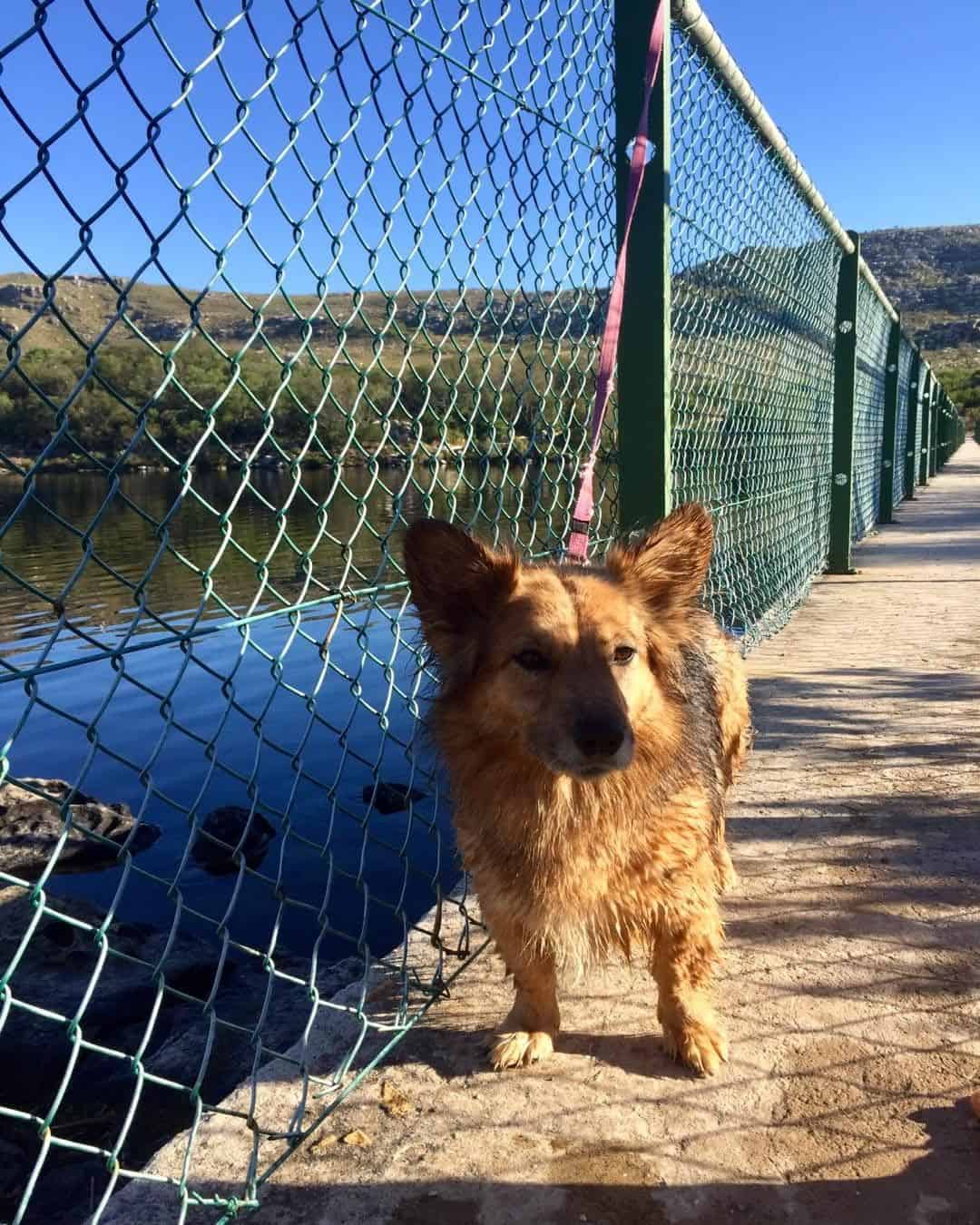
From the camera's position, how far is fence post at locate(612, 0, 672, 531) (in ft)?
12.7

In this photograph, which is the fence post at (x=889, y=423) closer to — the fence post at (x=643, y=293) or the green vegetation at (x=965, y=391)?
the fence post at (x=643, y=293)

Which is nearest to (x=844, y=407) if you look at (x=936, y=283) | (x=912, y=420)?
(x=912, y=420)

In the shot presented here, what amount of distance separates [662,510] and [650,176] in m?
1.50

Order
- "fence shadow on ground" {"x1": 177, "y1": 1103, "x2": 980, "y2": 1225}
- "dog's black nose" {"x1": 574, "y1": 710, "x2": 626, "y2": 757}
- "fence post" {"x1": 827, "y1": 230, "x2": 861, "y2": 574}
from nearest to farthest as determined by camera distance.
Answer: "fence shadow on ground" {"x1": 177, "y1": 1103, "x2": 980, "y2": 1225}
"dog's black nose" {"x1": 574, "y1": 710, "x2": 626, "y2": 757}
"fence post" {"x1": 827, "y1": 230, "x2": 861, "y2": 574}

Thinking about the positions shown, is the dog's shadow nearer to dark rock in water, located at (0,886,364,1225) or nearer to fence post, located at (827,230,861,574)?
dark rock in water, located at (0,886,364,1225)

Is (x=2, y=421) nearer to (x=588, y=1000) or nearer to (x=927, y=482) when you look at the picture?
(x=588, y=1000)

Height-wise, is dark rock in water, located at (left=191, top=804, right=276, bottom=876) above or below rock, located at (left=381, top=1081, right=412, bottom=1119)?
below

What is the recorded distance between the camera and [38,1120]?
1626 mm

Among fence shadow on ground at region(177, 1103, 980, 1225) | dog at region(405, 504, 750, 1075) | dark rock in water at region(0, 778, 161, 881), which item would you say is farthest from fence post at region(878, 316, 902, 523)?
fence shadow on ground at region(177, 1103, 980, 1225)

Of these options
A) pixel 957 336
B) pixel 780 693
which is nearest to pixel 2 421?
pixel 780 693

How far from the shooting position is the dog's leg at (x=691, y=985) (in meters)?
2.50

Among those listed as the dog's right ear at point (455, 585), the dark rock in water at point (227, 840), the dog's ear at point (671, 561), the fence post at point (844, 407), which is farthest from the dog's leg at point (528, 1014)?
the fence post at point (844, 407)

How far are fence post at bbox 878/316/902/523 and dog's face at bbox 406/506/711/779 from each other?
1406 centimetres

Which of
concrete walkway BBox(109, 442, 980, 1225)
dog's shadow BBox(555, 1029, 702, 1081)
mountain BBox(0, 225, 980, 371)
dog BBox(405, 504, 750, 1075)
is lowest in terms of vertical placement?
dog's shadow BBox(555, 1029, 702, 1081)
